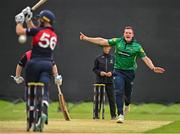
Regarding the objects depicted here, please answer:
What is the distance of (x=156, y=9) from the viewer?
2078 cm

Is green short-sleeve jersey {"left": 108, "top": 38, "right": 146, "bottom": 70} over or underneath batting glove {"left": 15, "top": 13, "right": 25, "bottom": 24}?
underneath

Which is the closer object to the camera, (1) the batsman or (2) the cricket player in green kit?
(1) the batsman

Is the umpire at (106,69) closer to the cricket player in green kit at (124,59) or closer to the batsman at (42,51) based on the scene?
the cricket player in green kit at (124,59)

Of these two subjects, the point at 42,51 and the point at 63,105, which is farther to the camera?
the point at 63,105

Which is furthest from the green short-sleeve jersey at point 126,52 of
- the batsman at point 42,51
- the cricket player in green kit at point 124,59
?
the batsman at point 42,51

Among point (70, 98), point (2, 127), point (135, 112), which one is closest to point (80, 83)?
point (70, 98)

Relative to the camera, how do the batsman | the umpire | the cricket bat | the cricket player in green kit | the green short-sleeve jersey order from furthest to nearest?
the umpire
the green short-sleeve jersey
the cricket player in green kit
the cricket bat
the batsman

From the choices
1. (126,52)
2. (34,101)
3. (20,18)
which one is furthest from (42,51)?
(126,52)

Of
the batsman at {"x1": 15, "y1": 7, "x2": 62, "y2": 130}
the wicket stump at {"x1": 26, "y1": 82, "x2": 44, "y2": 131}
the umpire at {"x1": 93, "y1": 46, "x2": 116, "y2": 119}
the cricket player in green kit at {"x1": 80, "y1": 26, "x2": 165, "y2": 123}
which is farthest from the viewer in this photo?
the umpire at {"x1": 93, "y1": 46, "x2": 116, "y2": 119}

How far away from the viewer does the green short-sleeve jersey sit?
1419cm

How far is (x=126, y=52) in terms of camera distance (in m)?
14.2

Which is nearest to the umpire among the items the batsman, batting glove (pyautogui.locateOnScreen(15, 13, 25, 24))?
the batsman

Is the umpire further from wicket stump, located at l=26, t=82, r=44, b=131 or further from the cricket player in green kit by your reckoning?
wicket stump, located at l=26, t=82, r=44, b=131

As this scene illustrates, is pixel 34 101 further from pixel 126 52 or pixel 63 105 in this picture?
pixel 126 52
